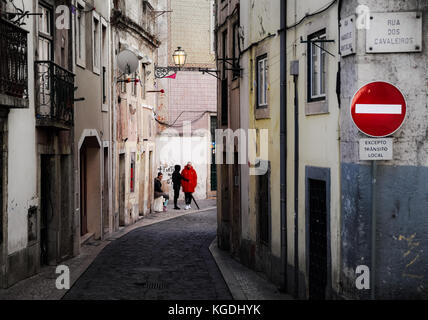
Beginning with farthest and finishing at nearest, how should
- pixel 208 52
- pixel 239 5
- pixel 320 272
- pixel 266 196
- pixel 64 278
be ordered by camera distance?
pixel 208 52, pixel 239 5, pixel 266 196, pixel 64 278, pixel 320 272

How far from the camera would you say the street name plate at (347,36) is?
372 inches

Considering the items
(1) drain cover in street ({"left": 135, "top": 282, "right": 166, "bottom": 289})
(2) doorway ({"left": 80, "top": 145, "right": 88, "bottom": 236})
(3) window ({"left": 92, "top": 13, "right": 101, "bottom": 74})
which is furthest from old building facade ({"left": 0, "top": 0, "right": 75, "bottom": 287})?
(3) window ({"left": 92, "top": 13, "right": 101, "bottom": 74})

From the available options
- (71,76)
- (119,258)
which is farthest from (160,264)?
(71,76)

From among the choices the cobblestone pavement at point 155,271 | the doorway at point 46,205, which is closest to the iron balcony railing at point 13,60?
the doorway at point 46,205

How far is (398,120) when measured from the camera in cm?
820

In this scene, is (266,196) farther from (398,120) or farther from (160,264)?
(398,120)

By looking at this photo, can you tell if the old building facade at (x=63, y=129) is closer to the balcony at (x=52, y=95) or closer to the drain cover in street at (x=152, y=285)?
the balcony at (x=52, y=95)

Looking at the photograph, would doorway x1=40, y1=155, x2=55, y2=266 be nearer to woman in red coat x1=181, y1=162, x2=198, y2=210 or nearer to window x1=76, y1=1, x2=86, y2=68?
window x1=76, y1=1, x2=86, y2=68

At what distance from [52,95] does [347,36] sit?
22.4 ft

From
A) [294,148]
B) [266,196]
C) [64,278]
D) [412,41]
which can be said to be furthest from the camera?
[266,196]

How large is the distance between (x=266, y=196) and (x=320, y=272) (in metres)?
3.80

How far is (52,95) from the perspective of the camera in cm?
1448

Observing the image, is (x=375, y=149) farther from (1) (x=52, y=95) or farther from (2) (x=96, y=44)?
(2) (x=96, y=44)

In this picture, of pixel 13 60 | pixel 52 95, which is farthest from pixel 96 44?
pixel 13 60
